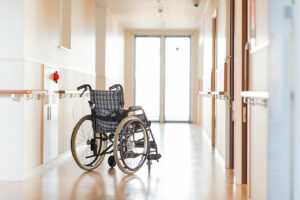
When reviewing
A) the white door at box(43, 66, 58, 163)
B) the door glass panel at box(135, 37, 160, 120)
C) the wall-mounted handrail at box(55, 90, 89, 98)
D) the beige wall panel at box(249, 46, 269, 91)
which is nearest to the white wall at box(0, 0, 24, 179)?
the white door at box(43, 66, 58, 163)

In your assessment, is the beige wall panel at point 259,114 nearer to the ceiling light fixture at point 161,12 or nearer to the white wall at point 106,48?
the white wall at point 106,48

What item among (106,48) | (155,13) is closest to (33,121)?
(106,48)

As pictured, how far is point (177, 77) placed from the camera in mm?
12859

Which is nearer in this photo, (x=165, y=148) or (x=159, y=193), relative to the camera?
(x=159, y=193)

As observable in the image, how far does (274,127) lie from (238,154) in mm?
2515

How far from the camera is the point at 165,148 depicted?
661 cm

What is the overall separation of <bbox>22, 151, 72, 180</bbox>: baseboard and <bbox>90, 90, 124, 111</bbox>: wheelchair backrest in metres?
0.90

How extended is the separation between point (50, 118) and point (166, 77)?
26.7 feet

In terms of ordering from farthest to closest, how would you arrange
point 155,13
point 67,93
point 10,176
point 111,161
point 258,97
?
1. point 155,13
2. point 67,93
3. point 111,161
4. point 10,176
5. point 258,97

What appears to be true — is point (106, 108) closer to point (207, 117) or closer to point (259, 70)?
point (259, 70)

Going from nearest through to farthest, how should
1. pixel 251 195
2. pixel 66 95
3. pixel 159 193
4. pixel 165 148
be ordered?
pixel 251 195 → pixel 159 193 → pixel 66 95 → pixel 165 148

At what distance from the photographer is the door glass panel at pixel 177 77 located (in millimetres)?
12859

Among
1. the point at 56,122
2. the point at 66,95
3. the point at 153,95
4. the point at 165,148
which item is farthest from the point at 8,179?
the point at 153,95

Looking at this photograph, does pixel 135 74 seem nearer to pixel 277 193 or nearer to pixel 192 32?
pixel 192 32
